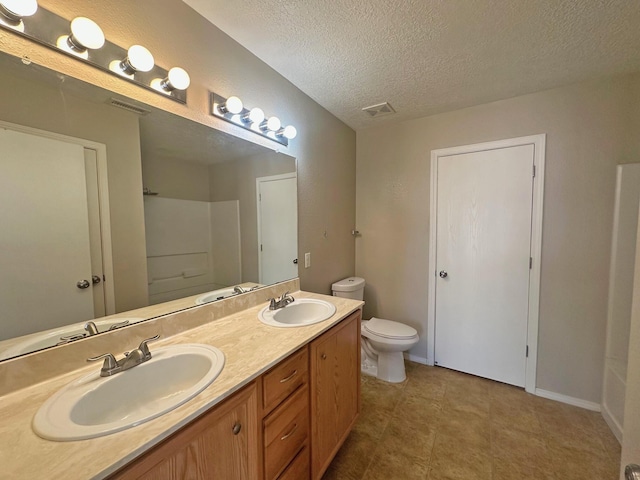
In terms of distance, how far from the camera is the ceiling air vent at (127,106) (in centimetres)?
99

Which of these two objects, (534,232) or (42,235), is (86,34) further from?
(534,232)

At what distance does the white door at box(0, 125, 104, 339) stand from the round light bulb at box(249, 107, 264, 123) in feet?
2.71

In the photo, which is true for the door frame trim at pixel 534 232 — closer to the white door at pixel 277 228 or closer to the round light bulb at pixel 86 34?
the white door at pixel 277 228

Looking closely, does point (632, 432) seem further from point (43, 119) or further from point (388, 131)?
point (388, 131)

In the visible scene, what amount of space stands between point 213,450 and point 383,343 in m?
1.61

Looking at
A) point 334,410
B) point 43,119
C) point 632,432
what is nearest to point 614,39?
point 632,432

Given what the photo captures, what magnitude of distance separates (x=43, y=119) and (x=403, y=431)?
2.36 metres

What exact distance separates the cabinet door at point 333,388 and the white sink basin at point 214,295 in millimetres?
578

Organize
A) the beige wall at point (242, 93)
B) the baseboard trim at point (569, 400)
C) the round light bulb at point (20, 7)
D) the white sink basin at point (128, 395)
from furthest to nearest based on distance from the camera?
1. the baseboard trim at point (569, 400)
2. the beige wall at point (242, 93)
3. the round light bulb at point (20, 7)
4. the white sink basin at point (128, 395)

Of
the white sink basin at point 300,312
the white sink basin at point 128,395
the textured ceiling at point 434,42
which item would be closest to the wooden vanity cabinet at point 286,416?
the white sink basin at point 128,395

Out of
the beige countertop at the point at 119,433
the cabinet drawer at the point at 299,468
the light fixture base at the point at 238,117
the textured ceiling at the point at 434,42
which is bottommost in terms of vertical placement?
the cabinet drawer at the point at 299,468

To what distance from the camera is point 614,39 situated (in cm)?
140

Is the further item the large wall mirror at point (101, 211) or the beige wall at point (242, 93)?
the beige wall at point (242, 93)

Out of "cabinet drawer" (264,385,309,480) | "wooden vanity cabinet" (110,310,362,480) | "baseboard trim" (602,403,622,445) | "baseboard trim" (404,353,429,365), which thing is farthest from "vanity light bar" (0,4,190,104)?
"baseboard trim" (602,403,622,445)
